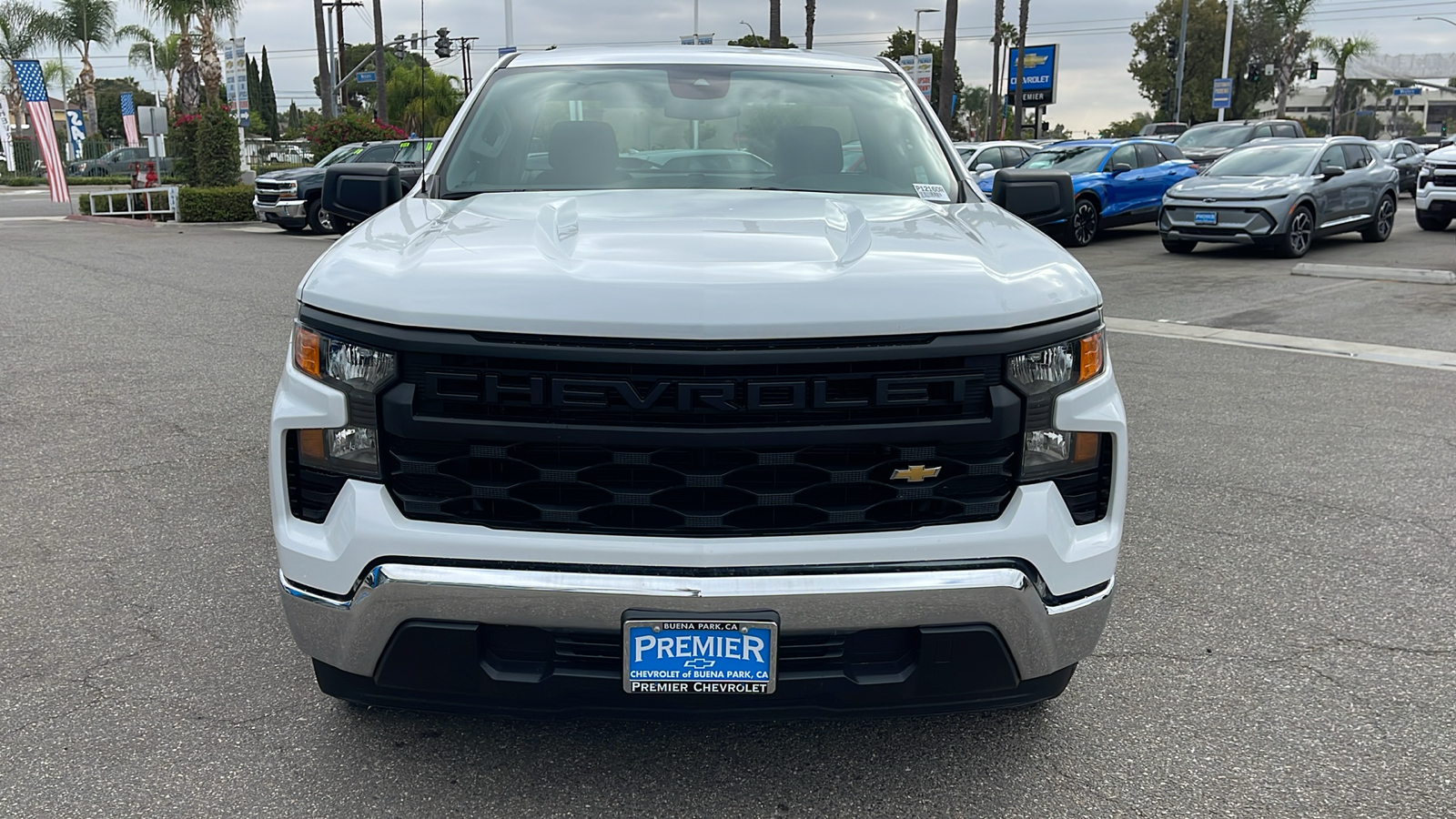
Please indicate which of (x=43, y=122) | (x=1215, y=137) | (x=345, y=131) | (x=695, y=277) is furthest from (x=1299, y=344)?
(x=43, y=122)

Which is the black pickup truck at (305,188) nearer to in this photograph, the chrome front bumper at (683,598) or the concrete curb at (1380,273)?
the concrete curb at (1380,273)

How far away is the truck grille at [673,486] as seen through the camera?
236 cm

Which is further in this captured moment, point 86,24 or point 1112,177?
point 86,24

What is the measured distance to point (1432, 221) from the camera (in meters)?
19.7

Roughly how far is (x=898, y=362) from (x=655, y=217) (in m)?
0.89

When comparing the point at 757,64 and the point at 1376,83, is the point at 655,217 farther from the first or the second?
the point at 1376,83

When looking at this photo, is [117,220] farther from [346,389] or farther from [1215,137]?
[346,389]

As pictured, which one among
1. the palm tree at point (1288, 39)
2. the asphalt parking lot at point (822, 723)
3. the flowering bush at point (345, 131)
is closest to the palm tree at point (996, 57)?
the palm tree at point (1288, 39)

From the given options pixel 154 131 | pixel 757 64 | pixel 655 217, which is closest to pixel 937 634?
pixel 655 217

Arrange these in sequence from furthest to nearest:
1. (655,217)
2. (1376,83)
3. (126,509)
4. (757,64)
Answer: (1376,83) → (126,509) → (757,64) → (655,217)

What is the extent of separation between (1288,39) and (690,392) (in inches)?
2903

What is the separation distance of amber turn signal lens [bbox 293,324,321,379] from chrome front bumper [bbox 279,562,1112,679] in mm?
393

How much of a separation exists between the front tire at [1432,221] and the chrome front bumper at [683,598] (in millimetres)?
20601

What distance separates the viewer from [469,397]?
7.66 ft
